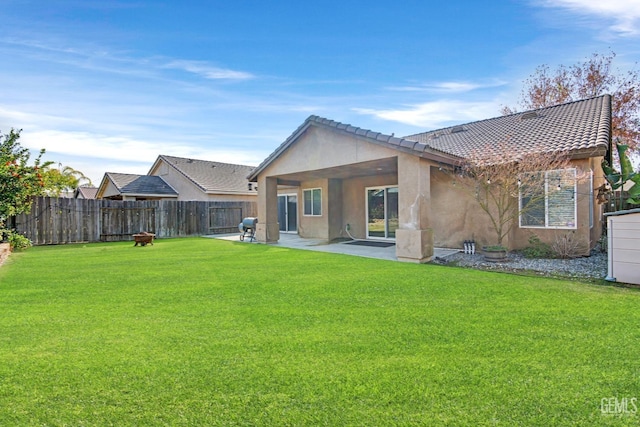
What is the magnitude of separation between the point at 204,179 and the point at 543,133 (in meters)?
22.1

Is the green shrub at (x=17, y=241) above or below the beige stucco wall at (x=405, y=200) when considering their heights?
below

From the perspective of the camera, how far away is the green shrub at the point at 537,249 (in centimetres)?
995

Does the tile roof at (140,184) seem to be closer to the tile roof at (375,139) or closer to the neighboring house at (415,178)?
the neighboring house at (415,178)

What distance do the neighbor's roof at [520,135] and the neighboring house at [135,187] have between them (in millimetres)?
13695

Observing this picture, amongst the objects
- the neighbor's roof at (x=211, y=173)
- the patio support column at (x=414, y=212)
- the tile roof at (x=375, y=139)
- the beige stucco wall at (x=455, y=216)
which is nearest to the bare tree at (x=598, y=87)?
the beige stucco wall at (x=455, y=216)

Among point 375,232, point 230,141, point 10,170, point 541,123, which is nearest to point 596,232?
point 541,123

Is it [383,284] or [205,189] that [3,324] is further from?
[205,189]

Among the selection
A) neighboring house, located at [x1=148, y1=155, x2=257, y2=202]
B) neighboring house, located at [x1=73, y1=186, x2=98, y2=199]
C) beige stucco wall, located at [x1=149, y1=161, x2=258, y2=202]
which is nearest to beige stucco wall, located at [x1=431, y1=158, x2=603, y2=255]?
neighboring house, located at [x1=148, y1=155, x2=257, y2=202]

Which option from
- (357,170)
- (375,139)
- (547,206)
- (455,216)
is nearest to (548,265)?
(547,206)

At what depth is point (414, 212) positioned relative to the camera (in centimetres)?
981

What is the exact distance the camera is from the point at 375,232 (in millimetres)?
15156

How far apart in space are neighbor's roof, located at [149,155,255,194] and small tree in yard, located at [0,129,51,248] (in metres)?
11.6

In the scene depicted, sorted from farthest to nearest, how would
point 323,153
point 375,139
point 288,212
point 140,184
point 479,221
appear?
point 140,184 < point 288,212 < point 323,153 < point 479,221 < point 375,139

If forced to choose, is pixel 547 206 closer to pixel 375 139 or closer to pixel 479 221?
pixel 479 221
